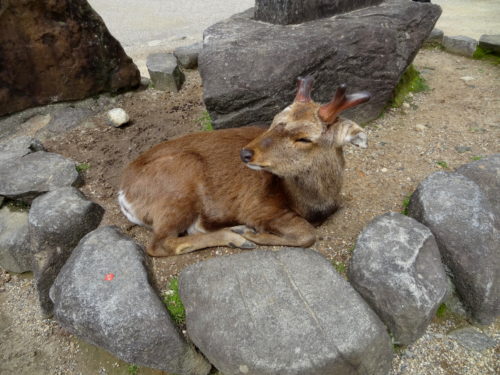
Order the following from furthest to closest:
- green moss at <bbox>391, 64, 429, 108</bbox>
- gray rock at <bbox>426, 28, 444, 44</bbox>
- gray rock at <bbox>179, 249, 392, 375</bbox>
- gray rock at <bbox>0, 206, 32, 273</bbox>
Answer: gray rock at <bbox>426, 28, 444, 44</bbox> → green moss at <bbox>391, 64, 429, 108</bbox> → gray rock at <bbox>0, 206, 32, 273</bbox> → gray rock at <bbox>179, 249, 392, 375</bbox>

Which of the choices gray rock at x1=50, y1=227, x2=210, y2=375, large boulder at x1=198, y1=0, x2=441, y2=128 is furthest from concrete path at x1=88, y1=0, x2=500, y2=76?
gray rock at x1=50, y1=227, x2=210, y2=375

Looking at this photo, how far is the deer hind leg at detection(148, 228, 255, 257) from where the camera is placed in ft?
11.2

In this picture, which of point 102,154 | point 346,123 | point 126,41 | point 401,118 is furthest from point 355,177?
point 126,41

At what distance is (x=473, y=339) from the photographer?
9.89ft

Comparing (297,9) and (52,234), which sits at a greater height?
(297,9)

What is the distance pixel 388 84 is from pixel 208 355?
3.85m

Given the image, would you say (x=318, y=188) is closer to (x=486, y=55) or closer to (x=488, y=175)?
(x=488, y=175)

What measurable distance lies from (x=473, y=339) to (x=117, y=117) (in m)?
4.56

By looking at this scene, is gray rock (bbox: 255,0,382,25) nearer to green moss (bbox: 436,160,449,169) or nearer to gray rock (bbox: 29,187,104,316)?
green moss (bbox: 436,160,449,169)

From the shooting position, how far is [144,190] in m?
3.55

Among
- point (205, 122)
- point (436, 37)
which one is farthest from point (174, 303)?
point (436, 37)

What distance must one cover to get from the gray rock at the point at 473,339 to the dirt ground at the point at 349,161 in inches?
2.3

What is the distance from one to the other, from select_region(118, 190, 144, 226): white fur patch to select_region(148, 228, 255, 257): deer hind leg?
379 millimetres

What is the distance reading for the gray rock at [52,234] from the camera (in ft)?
11.6
